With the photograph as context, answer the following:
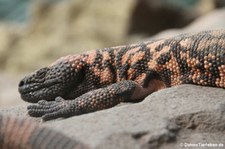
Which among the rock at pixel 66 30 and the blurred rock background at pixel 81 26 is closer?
the blurred rock background at pixel 81 26

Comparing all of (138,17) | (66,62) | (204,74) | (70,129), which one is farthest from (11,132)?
(138,17)

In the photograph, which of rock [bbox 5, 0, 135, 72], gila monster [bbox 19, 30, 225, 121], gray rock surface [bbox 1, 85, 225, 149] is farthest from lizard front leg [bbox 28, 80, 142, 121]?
rock [bbox 5, 0, 135, 72]

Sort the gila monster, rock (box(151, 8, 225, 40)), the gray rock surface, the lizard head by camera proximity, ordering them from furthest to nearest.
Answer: rock (box(151, 8, 225, 40)), the lizard head, the gila monster, the gray rock surface

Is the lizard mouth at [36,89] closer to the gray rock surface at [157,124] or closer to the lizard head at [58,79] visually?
the lizard head at [58,79]

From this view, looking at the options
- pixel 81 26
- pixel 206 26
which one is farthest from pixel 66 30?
pixel 206 26

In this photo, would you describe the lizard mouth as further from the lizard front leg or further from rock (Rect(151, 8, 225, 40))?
rock (Rect(151, 8, 225, 40))

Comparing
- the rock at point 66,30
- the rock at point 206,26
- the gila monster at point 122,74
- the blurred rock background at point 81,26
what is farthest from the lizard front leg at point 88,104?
the rock at point 66,30

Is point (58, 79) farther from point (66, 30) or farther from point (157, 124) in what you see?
point (66, 30)
